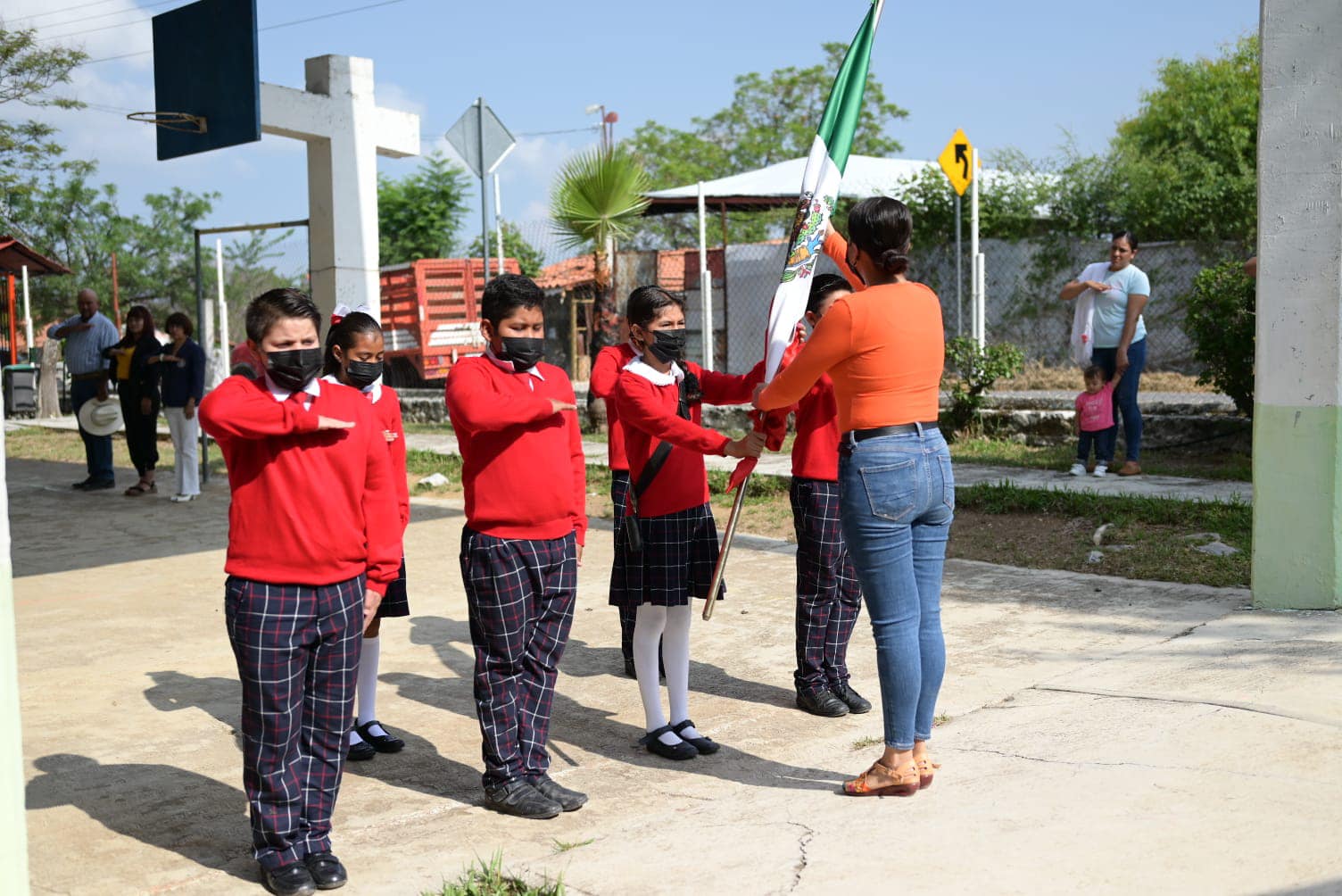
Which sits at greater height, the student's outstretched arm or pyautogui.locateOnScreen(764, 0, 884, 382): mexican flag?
pyautogui.locateOnScreen(764, 0, 884, 382): mexican flag

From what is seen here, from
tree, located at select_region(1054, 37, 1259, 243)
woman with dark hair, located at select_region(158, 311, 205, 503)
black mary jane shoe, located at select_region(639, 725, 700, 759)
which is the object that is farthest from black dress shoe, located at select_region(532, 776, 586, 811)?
tree, located at select_region(1054, 37, 1259, 243)

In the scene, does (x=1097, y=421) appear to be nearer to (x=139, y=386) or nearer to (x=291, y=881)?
(x=291, y=881)

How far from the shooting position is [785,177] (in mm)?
20703

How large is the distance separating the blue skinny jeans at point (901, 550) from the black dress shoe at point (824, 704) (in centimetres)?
105

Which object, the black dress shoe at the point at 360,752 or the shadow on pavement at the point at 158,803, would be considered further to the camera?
the black dress shoe at the point at 360,752

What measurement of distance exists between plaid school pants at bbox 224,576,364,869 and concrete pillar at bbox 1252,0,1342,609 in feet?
15.5

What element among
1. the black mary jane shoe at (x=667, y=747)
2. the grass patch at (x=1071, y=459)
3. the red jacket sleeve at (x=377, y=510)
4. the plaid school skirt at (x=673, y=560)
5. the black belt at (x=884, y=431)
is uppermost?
the black belt at (x=884, y=431)

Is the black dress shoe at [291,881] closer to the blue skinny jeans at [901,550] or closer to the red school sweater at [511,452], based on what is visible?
the red school sweater at [511,452]

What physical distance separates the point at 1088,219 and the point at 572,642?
13.0 meters

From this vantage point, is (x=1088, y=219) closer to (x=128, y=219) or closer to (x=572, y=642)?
(x=572, y=642)

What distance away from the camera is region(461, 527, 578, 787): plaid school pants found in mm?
4254

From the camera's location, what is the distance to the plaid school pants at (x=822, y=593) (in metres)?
5.36

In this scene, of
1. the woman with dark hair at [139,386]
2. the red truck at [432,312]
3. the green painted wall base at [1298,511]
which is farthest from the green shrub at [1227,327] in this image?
the red truck at [432,312]

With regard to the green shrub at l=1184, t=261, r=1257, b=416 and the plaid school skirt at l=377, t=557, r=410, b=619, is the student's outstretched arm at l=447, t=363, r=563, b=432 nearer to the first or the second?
the plaid school skirt at l=377, t=557, r=410, b=619
